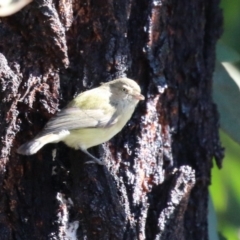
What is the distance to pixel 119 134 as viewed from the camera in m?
3.54

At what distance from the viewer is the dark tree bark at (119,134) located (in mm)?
3201

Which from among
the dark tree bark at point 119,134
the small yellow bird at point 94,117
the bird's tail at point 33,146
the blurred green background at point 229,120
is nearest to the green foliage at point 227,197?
the blurred green background at point 229,120

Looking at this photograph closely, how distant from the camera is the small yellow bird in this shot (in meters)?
3.30

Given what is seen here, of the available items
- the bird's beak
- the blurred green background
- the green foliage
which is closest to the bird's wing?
the bird's beak

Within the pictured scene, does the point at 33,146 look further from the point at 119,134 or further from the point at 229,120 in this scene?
the point at 229,120

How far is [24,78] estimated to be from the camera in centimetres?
324

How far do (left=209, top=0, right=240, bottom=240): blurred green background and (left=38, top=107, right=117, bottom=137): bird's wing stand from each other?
98 cm

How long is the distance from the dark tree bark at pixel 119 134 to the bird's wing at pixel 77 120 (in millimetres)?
61

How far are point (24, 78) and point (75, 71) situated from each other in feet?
0.85

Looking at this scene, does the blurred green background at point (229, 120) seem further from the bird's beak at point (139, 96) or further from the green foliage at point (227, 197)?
the bird's beak at point (139, 96)

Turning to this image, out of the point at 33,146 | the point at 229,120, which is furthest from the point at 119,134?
the point at 229,120

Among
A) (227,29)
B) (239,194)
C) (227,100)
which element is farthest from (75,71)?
(239,194)

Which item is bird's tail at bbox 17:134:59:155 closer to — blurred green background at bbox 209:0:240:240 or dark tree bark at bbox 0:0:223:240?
dark tree bark at bbox 0:0:223:240

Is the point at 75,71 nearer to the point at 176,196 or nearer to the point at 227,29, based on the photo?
the point at 176,196
